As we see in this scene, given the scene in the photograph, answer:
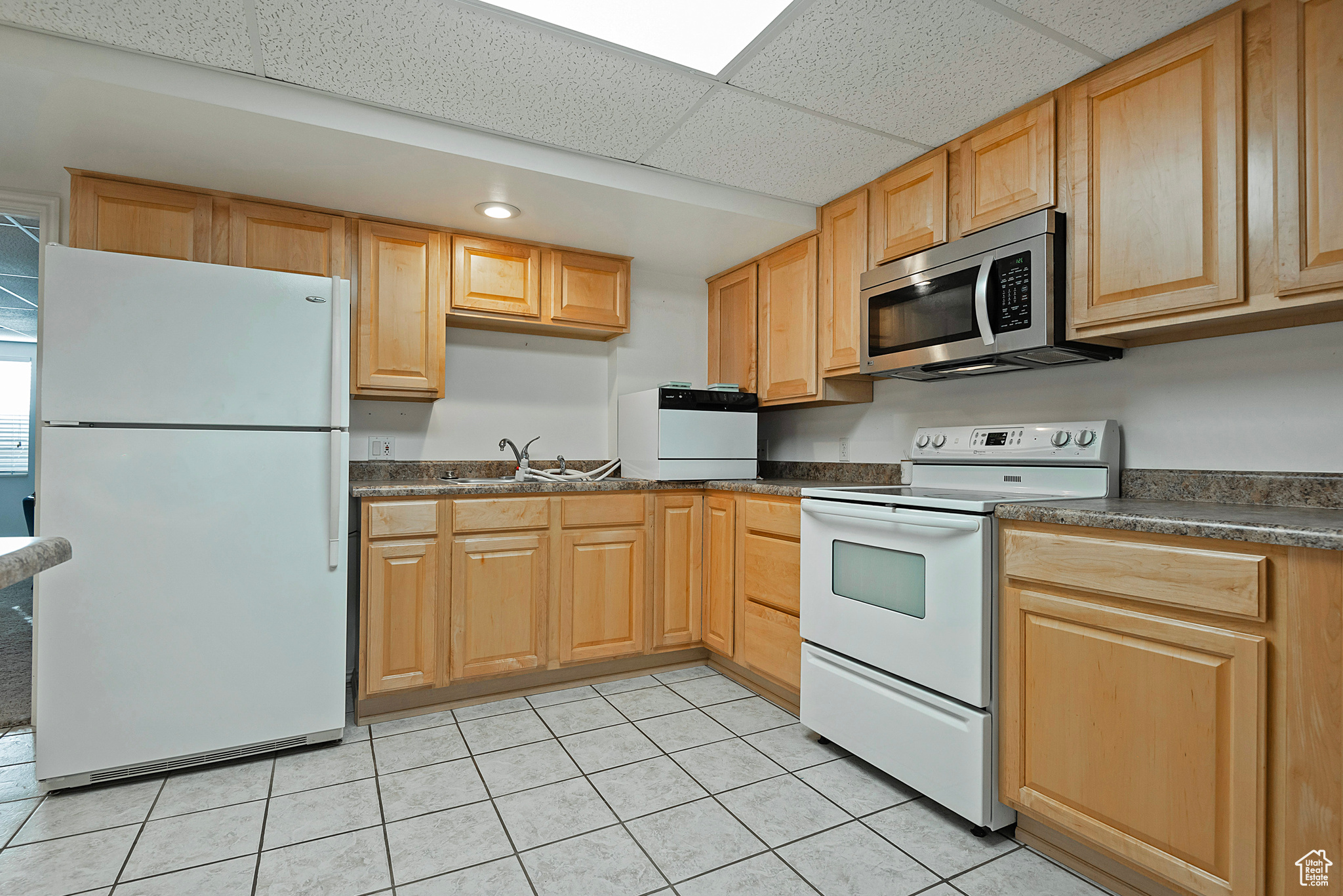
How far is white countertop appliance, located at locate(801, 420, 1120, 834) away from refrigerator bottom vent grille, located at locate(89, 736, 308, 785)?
5.85ft

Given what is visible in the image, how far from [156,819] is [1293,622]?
2.74 meters

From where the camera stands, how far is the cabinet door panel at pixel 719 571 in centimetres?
290

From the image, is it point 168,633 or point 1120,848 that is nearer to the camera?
point 1120,848

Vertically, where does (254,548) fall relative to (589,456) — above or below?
below

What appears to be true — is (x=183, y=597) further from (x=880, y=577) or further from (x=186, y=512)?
(x=880, y=577)

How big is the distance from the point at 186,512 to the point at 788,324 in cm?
247

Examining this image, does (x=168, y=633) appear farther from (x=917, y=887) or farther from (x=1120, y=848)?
(x=1120, y=848)

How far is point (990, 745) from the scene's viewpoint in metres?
1.72

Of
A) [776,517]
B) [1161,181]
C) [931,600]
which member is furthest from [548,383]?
[1161,181]

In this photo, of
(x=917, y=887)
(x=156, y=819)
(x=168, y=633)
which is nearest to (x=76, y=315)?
(x=168, y=633)

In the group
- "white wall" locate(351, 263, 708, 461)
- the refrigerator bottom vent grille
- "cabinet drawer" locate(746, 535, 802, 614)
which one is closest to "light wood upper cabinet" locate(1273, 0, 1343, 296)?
"cabinet drawer" locate(746, 535, 802, 614)

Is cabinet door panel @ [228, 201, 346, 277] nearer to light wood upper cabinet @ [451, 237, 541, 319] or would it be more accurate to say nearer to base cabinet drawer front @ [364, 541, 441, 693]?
light wood upper cabinet @ [451, 237, 541, 319]

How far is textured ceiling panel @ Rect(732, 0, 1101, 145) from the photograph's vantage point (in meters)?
1.68

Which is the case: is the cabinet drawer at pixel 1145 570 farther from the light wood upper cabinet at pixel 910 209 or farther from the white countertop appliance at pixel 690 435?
the white countertop appliance at pixel 690 435
